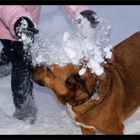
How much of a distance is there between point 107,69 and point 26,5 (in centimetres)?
92

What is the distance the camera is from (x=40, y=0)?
4.26m

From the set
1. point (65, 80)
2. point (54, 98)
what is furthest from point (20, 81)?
point (65, 80)

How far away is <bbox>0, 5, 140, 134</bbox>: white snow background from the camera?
422 centimetres

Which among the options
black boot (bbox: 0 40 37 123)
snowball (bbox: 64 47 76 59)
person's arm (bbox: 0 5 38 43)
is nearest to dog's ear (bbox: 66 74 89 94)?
snowball (bbox: 64 47 76 59)

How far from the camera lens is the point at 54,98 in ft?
15.4

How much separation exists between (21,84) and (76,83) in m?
1.00

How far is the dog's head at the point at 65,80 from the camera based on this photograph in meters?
3.38

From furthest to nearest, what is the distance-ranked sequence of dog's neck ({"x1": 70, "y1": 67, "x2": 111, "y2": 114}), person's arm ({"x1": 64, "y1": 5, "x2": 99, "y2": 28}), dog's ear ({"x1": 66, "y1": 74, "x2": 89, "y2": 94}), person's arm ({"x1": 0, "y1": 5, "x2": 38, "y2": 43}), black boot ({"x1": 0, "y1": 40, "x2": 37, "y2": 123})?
1. black boot ({"x1": 0, "y1": 40, "x2": 37, "y2": 123})
2. person's arm ({"x1": 64, "y1": 5, "x2": 99, "y2": 28})
3. person's arm ({"x1": 0, "y1": 5, "x2": 38, "y2": 43})
4. dog's neck ({"x1": 70, "y1": 67, "x2": 111, "y2": 114})
5. dog's ear ({"x1": 66, "y1": 74, "x2": 89, "y2": 94})

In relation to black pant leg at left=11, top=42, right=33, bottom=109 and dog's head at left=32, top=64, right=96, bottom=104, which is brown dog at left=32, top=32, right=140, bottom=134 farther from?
black pant leg at left=11, top=42, right=33, bottom=109

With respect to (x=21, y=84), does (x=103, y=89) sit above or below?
above

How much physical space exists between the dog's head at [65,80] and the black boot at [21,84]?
72 cm

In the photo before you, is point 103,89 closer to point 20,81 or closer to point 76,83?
point 76,83

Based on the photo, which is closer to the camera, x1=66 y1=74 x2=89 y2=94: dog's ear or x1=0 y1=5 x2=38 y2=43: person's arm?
x1=66 y1=74 x2=89 y2=94: dog's ear

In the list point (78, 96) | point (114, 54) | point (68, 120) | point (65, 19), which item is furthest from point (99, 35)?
point (65, 19)
